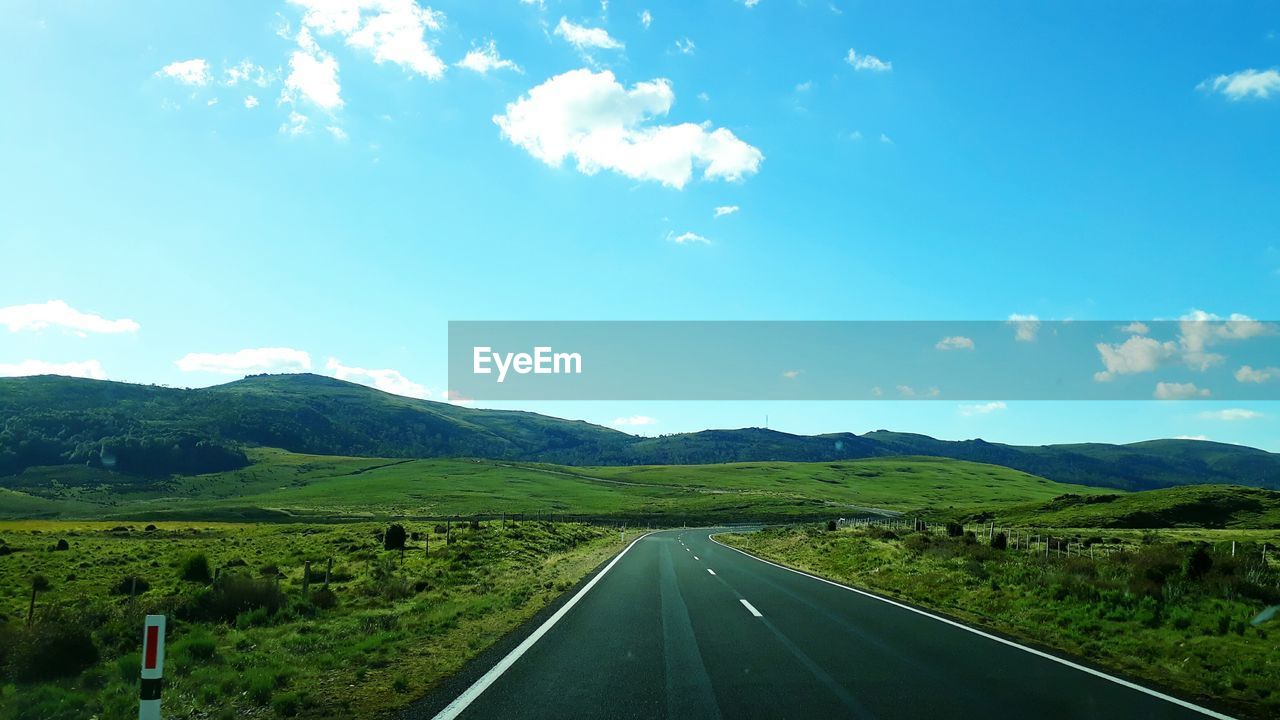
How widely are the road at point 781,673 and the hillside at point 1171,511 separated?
72657 millimetres

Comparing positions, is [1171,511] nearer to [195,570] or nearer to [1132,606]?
[1132,606]

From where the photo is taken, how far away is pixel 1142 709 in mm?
8133

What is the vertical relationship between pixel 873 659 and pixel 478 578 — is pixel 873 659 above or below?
above

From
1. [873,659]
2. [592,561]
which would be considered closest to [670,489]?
[592,561]

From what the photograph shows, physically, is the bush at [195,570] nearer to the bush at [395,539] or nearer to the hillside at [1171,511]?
the bush at [395,539]

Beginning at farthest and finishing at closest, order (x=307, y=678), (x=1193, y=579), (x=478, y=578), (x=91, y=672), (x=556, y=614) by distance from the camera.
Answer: (x=478, y=578)
(x=1193, y=579)
(x=556, y=614)
(x=91, y=672)
(x=307, y=678)

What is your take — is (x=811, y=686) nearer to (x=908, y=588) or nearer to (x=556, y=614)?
(x=556, y=614)

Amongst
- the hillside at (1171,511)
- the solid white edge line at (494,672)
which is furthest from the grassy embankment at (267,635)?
the hillside at (1171,511)

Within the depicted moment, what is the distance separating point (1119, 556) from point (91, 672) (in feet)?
92.9

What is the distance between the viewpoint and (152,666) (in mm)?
6715

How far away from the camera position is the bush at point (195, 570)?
103 feet

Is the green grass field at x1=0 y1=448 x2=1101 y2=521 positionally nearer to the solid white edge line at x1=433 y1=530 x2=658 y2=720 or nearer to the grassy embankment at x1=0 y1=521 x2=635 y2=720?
the grassy embankment at x1=0 y1=521 x2=635 y2=720

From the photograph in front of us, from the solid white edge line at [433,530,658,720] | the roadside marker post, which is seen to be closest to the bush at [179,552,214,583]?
the solid white edge line at [433,530,658,720]

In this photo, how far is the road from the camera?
7.96 meters
